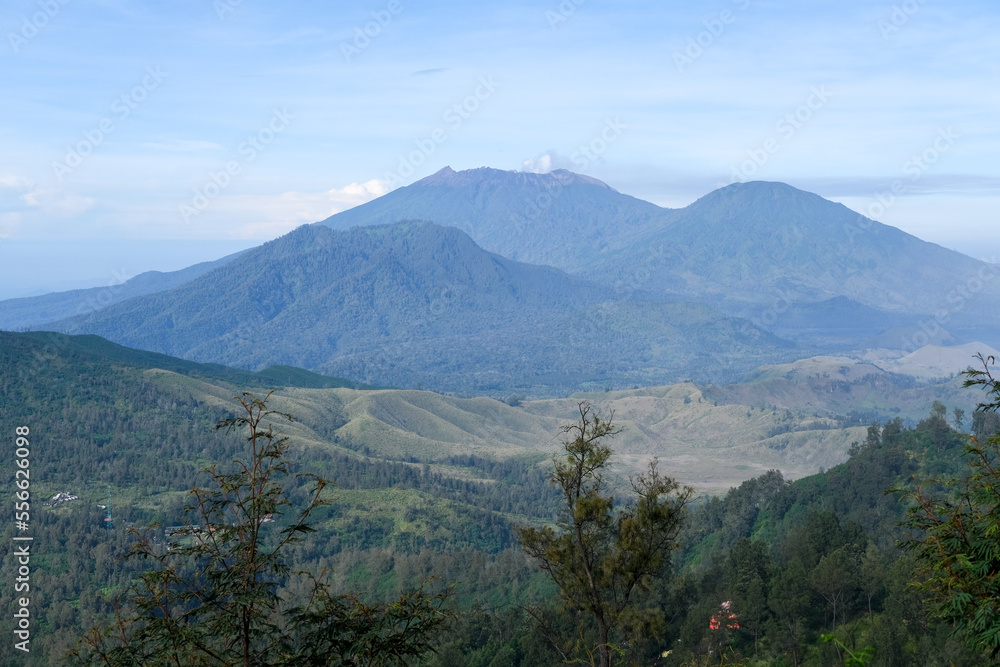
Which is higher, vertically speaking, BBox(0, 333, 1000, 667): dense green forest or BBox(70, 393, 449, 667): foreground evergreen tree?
BBox(70, 393, 449, 667): foreground evergreen tree

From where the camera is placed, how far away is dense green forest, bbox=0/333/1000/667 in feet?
132

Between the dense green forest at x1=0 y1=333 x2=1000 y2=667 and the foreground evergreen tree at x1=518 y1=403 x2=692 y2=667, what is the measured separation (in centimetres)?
83

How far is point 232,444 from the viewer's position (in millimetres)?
132500

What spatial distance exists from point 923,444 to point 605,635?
254ft

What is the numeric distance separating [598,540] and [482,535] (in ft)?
292

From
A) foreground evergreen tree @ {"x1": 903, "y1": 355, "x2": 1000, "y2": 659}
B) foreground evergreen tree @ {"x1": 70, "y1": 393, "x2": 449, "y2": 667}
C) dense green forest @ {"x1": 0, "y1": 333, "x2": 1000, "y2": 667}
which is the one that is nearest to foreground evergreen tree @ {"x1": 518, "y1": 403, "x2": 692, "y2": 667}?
dense green forest @ {"x1": 0, "y1": 333, "x2": 1000, "y2": 667}

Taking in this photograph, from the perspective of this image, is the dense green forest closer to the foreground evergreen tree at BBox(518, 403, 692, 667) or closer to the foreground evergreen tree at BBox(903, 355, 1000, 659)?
the foreground evergreen tree at BBox(518, 403, 692, 667)

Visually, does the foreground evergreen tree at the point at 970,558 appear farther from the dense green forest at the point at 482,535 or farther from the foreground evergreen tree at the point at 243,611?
the foreground evergreen tree at the point at 243,611

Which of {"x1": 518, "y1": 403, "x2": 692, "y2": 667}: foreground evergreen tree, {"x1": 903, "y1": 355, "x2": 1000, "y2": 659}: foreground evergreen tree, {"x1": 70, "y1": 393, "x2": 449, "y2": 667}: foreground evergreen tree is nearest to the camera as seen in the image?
{"x1": 70, "y1": 393, "x2": 449, "y2": 667}: foreground evergreen tree

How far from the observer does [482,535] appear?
103125 millimetres

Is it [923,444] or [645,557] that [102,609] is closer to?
[645,557]

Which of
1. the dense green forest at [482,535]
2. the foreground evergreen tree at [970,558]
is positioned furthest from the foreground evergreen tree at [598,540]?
the foreground evergreen tree at [970,558]

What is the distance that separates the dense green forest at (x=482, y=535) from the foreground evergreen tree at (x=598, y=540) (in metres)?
0.83

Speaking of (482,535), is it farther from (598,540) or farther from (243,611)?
(243,611)
